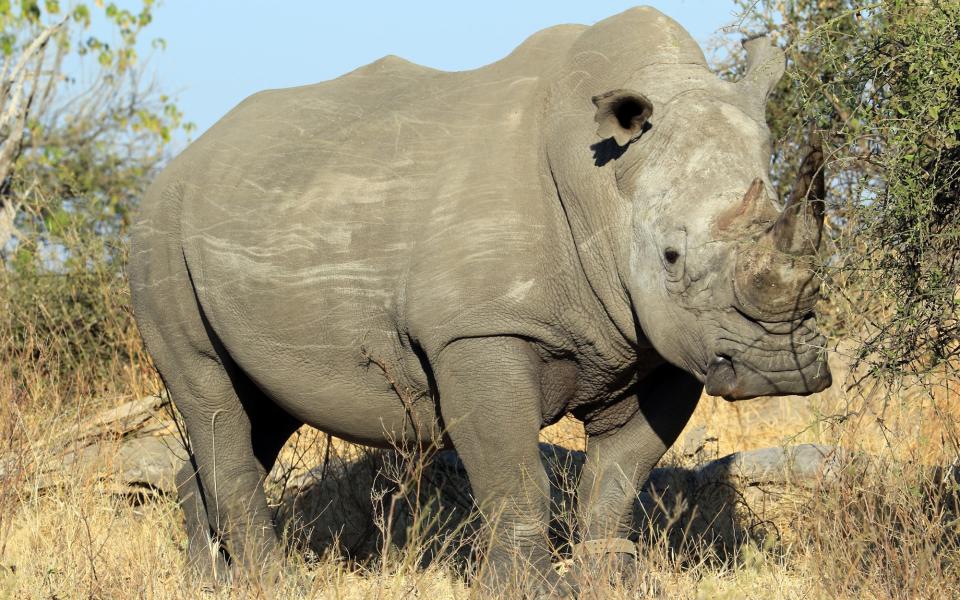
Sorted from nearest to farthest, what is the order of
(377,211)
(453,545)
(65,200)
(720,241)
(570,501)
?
(720,241), (377,211), (453,545), (570,501), (65,200)

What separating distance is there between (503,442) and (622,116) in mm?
1217

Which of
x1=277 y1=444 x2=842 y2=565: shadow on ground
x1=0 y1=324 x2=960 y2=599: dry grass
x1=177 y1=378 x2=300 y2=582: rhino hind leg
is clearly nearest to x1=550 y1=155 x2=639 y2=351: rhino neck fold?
x1=0 y1=324 x2=960 y2=599: dry grass

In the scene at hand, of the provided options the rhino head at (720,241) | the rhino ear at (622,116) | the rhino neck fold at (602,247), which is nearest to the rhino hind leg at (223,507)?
the rhino neck fold at (602,247)

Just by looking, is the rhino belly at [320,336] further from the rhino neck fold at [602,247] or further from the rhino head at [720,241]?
the rhino head at [720,241]

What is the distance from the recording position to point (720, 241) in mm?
4270

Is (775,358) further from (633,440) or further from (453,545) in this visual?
(453,545)

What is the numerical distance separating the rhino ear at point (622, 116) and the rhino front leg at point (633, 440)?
104 centimetres

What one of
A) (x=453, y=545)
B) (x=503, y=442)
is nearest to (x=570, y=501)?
(x=453, y=545)

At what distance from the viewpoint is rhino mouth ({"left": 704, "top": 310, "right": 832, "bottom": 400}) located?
Answer: 4.21 metres

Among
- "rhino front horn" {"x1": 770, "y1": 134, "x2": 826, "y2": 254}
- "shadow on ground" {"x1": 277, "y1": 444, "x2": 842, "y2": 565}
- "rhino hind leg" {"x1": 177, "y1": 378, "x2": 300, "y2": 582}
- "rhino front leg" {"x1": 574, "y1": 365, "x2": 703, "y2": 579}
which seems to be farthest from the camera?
"shadow on ground" {"x1": 277, "y1": 444, "x2": 842, "y2": 565}

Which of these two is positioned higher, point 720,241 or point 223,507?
point 720,241

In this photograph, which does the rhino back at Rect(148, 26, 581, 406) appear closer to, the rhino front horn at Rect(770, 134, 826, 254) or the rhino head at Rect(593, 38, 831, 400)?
the rhino head at Rect(593, 38, 831, 400)

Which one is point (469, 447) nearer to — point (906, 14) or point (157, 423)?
point (906, 14)

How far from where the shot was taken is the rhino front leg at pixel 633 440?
5.15 meters
